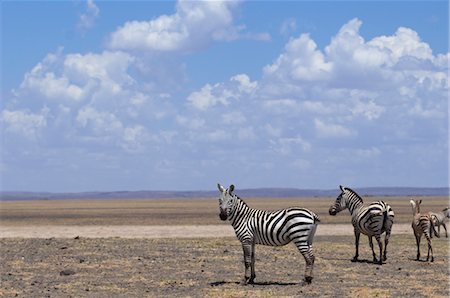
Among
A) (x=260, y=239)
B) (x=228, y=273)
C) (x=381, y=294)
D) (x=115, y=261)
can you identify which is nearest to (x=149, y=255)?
(x=115, y=261)

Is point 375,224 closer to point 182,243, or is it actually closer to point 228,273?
point 228,273

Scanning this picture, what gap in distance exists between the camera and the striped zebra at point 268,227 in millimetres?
18609

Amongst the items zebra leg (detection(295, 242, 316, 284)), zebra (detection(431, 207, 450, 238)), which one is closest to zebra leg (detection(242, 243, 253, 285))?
zebra leg (detection(295, 242, 316, 284))

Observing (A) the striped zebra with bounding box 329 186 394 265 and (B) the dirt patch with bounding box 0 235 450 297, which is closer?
(B) the dirt patch with bounding box 0 235 450 297

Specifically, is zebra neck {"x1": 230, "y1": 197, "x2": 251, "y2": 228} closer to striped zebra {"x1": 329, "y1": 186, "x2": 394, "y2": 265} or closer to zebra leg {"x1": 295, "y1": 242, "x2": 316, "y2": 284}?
zebra leg {"x1": 295, "y1": 242, "x2": 316, "y2": 284}

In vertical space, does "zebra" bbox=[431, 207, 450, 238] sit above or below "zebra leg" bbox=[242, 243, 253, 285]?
above

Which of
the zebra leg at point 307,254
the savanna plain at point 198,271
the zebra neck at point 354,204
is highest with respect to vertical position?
the zebra neck at point 354,204

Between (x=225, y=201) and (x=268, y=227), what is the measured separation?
3.98 ft

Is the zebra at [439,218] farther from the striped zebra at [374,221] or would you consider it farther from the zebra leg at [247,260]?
the zebra leg at [247,260]

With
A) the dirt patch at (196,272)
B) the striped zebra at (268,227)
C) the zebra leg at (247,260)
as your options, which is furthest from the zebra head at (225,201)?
the dirt patch at (196,272)

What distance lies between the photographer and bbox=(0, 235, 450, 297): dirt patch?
60.0 feet

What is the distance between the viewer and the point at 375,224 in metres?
23.8

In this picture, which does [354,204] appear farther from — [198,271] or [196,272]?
[196,272]

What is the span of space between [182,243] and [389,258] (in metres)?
8.72
